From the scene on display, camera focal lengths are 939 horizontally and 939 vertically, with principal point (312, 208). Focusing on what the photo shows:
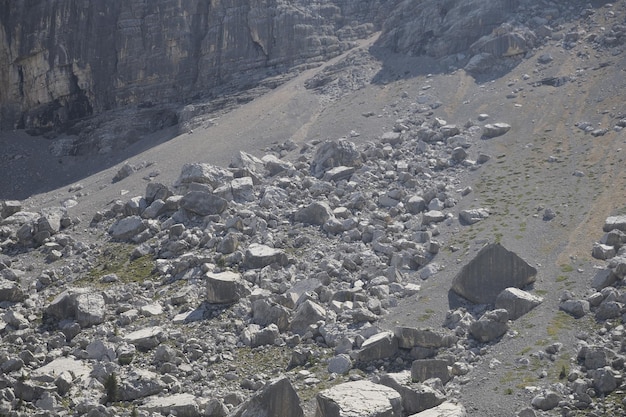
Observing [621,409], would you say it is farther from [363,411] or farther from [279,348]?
[279,348]

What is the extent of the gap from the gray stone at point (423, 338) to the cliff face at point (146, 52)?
61.9 metres

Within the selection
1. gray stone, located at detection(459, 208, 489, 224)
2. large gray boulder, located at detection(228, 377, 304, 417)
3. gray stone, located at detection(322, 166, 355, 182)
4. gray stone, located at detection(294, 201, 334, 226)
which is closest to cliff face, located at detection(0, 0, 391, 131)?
gray stone, located at detection(322, 166, 355, 182)

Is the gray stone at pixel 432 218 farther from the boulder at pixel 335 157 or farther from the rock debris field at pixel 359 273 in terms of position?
the boulder at pixel 335 157

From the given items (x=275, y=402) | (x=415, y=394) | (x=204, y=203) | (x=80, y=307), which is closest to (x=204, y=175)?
(x=204, y=203)

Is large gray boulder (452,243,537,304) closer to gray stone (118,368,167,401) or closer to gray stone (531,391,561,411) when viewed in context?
gray stone (531,391,561,411)

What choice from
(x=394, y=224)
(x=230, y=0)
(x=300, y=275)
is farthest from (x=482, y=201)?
(x=230, y=0)

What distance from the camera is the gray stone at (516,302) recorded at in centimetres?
5175

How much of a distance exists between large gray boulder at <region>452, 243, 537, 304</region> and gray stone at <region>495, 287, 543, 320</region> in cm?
169

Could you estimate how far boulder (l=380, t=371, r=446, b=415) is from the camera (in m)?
43.7

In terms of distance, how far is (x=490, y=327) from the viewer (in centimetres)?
4975

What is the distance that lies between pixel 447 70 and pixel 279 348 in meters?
49.7

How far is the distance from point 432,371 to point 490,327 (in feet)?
16.3

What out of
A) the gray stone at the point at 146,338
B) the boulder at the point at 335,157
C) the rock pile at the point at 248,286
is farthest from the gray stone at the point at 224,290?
the boulder at the point at 335,157

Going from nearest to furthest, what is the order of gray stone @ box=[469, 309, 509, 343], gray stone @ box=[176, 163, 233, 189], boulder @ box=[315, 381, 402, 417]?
boulder @ box=[315, 381, 402, 417] → gray stone @ box=[469, 309, 509, 343] → gray stone @ box=[176, 163, 233, 189]
